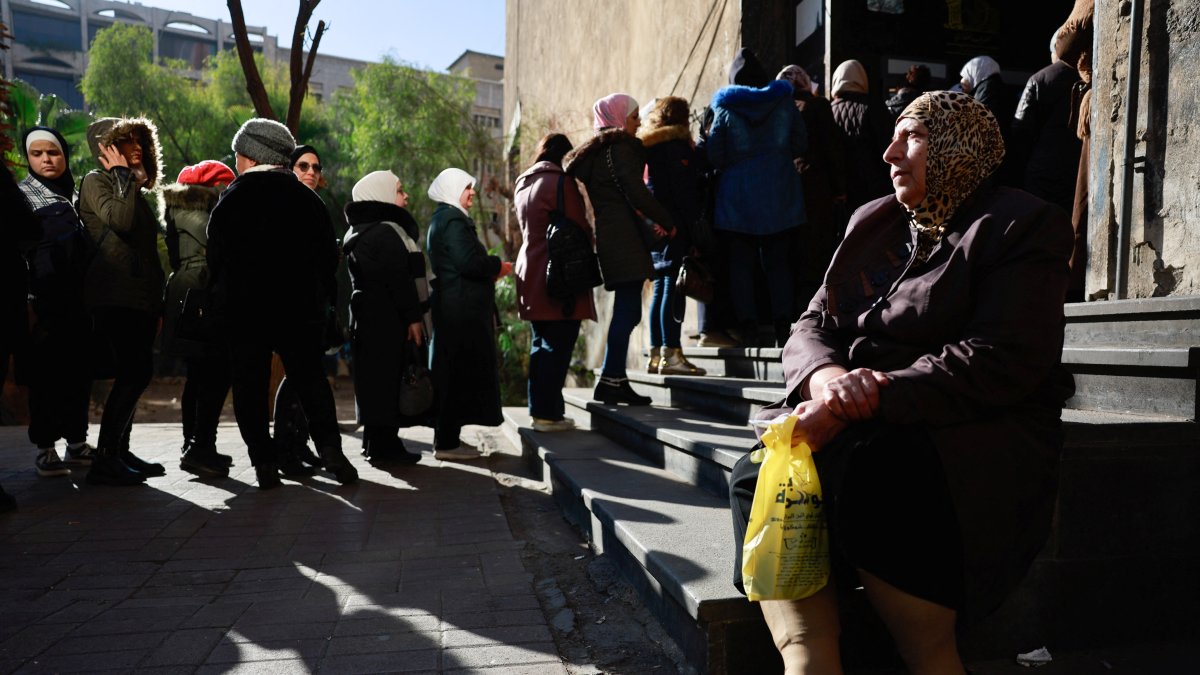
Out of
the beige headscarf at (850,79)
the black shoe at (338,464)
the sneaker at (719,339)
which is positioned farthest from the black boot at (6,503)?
the beige headscarf at (850,79)

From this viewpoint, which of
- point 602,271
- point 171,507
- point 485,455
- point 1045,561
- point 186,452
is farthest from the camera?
point 485,455

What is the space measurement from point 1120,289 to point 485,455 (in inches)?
168

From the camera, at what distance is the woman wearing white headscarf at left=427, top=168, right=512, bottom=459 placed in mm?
5605

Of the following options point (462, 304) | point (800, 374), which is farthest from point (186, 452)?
point (800, 374)

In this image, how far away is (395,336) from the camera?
5418mm

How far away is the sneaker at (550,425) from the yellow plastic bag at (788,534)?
13.6 ft

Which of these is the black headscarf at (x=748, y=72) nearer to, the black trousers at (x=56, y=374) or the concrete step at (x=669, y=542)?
the concrete step at (x=669, y=542)

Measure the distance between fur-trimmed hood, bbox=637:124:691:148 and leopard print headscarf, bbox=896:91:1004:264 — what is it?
3.70 metres

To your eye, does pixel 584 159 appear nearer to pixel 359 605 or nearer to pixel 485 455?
pixel 485 455

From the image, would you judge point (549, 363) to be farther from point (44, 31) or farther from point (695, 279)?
point (44, 31)

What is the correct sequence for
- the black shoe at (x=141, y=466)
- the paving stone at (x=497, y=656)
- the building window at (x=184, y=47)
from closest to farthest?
the paving stone at (x=497, y=656) → the black shoe at (x=141, y=466) → the building window at (x=184, y=47)

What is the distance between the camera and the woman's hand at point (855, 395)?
197 centimetres

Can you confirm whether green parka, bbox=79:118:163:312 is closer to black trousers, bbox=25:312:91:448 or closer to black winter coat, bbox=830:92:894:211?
black trousers, bbox=25:312:91:448

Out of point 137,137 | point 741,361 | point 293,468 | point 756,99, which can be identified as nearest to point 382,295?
point 293,468
